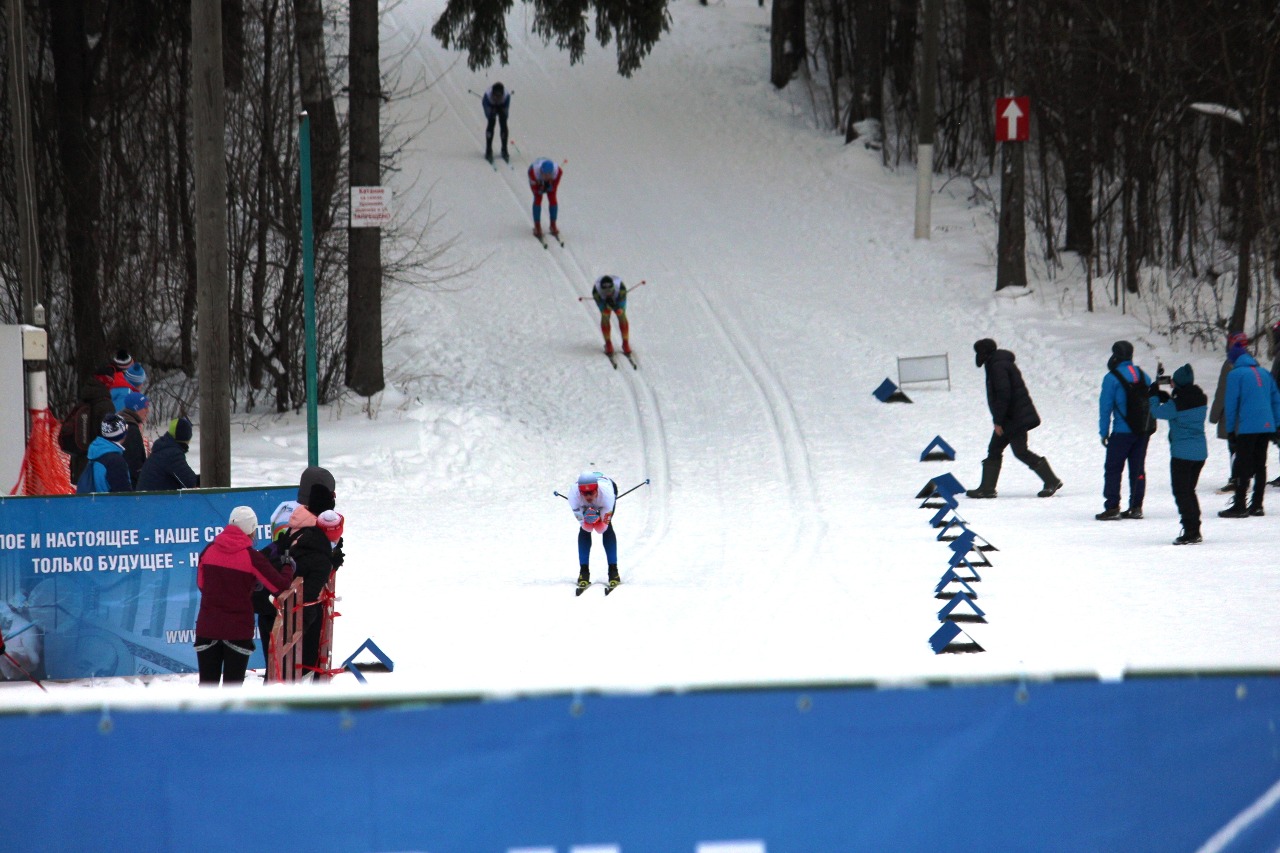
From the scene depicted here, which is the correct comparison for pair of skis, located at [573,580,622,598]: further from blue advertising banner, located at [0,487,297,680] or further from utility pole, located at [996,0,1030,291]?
utility pole, located at [996,0,1030,291]

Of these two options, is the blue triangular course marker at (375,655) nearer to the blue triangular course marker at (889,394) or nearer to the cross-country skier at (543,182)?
the blue triangular course marker at (889,394)

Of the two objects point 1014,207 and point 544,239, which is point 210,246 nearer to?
point 544,239

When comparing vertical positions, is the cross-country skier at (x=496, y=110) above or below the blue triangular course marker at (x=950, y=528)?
above

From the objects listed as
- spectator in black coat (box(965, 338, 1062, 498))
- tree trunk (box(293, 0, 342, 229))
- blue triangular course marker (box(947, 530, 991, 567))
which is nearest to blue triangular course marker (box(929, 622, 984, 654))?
Answer: blue triangular course marker (box(947, 530, 991, 567))

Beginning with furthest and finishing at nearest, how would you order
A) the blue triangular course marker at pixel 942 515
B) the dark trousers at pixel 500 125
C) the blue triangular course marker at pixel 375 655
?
the dark trousers at pixel 500 125
the blue triangular course marker at pixel 942 515
the blue triangular course marker at pixel 375 655

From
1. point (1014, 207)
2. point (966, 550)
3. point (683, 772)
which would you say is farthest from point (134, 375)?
point (1014, 207)

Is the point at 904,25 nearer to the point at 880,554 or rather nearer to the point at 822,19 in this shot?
the point at 822,19

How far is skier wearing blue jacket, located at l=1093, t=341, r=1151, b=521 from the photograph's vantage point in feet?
40.7

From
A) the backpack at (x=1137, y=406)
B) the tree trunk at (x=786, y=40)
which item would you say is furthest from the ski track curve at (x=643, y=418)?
the tree trunk at (x=786, y=40)

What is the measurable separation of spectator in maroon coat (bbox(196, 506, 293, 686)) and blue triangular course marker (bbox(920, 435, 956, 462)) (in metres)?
10.4

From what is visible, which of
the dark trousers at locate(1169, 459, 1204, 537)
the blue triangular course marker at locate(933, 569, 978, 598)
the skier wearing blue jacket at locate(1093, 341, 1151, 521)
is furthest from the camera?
the skier wearing blue jacket at locate(1093, 341, 1151, 521)

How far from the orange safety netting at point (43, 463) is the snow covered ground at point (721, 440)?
283cm

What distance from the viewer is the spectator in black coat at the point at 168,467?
949 centimetres

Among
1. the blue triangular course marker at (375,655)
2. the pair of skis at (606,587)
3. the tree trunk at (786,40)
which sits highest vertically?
the tree trunk at (786,40)
